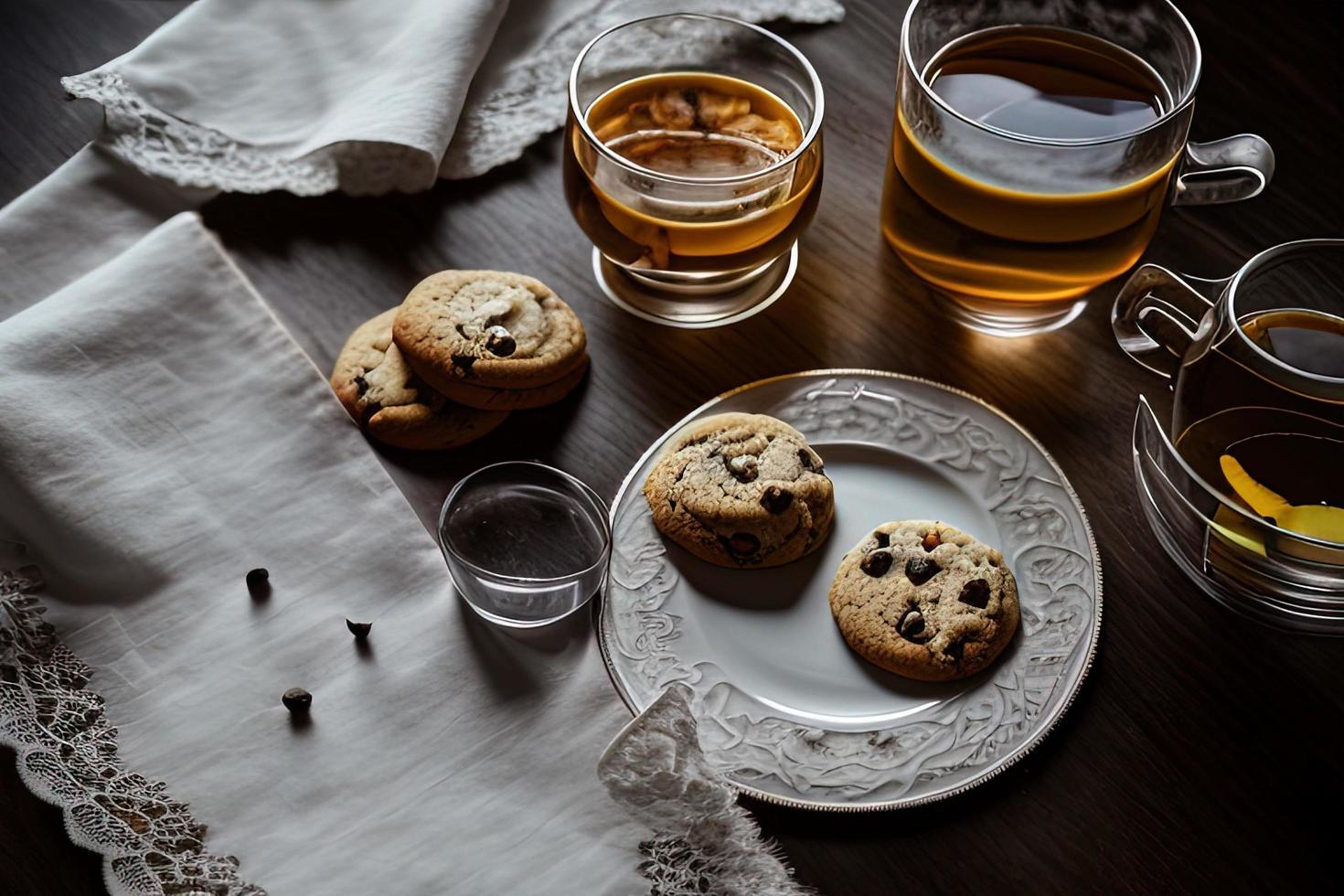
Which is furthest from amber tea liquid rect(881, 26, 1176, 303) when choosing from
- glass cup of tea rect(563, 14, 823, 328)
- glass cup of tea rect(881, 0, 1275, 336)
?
glass cup of tea rect(563, 14, 823, 328)

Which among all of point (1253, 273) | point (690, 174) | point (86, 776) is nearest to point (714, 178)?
point (690, 174)

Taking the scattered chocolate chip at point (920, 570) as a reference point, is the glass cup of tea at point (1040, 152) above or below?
above

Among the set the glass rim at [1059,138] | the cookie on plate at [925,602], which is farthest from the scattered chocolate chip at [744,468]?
the glass rim at [1059,138]

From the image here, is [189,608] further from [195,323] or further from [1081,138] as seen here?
[1081,138]

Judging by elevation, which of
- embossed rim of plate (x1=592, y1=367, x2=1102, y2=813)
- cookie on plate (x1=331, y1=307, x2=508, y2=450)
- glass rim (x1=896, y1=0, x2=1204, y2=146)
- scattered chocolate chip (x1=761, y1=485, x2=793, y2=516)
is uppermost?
glass rim (x1=896, y1=0, x2=1204, y2=146)

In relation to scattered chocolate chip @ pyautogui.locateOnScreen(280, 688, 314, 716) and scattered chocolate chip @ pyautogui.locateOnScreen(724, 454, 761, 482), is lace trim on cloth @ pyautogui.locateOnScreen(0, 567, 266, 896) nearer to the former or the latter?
scattered chocolate chip @ pyautogui.locateOnScreen(280, 688, 314, 716)

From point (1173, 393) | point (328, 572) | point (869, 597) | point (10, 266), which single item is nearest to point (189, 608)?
point (328, 572)

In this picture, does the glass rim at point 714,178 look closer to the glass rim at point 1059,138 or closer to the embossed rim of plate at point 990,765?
the glass rim at point 1059,138
